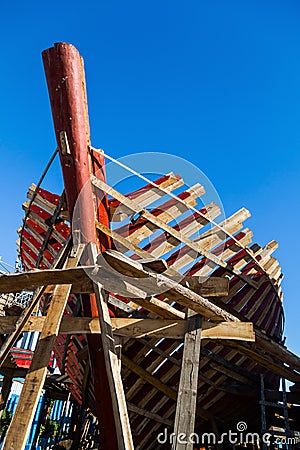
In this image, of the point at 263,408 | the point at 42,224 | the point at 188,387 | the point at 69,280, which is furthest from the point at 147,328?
the point at 263,408

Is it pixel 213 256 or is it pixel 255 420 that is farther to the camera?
pixel 255 420

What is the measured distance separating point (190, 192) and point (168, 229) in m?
1.09

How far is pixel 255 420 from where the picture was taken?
871 centimetres

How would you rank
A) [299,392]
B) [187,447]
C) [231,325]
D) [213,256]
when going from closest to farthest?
1. [187,447]
2. [231,325]
3. [213,256]
4. [299,392]

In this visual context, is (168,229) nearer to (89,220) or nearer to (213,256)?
(213,256)

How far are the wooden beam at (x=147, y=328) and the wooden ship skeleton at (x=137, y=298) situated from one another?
0.01 m

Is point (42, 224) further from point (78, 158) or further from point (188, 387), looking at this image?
point (188, 387)

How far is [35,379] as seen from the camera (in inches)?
124

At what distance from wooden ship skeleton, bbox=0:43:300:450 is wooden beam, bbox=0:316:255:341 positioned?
1 centimetres

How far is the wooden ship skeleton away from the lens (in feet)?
A: 11.8

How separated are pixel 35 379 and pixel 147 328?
58.6 inches

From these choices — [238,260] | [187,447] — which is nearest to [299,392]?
[238,260]

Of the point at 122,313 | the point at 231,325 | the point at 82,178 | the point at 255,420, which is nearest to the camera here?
the point at 231,325

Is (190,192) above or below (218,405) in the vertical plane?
above
